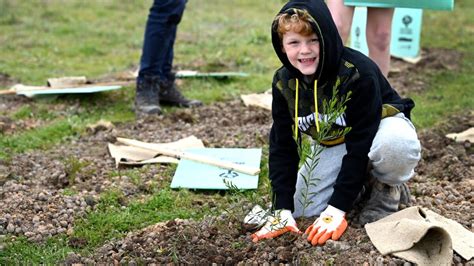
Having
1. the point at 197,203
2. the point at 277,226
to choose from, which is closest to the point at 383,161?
the point at 277,226

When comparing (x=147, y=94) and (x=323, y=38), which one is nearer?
(x=323, y=38)

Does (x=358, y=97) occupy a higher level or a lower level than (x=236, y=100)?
higher

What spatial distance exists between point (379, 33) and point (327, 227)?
1627 millimetres

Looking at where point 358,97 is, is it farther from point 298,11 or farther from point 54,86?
point 54,86

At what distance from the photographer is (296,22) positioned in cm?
261

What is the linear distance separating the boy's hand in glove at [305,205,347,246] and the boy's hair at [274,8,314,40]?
705mm

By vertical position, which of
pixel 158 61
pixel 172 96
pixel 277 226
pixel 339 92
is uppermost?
pixel 339 92

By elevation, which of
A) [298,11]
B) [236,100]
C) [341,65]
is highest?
[298,11]

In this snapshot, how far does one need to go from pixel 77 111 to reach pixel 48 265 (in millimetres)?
2579

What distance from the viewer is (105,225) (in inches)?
122

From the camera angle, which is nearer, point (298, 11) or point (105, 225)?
point (298, 11)

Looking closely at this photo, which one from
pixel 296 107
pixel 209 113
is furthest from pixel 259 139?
pixel 296 107

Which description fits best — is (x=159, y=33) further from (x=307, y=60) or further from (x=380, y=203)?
(x=380, y=203)

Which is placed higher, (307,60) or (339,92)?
(307,60)
